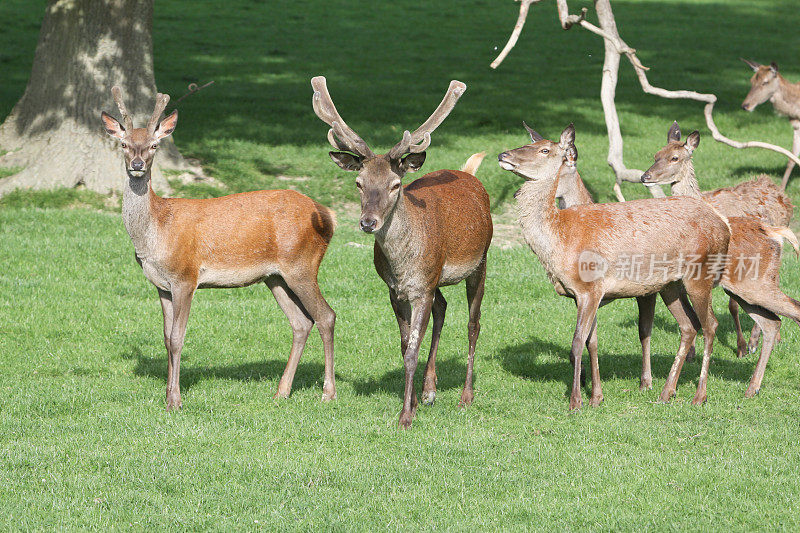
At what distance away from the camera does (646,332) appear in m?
9.89

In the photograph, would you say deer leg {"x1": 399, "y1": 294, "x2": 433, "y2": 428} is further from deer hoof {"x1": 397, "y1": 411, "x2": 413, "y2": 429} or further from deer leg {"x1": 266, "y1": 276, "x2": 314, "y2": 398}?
deer leg {"x1": 266, "y1": 276, "x2": 314, "y2": 398}

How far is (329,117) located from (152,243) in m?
1.81

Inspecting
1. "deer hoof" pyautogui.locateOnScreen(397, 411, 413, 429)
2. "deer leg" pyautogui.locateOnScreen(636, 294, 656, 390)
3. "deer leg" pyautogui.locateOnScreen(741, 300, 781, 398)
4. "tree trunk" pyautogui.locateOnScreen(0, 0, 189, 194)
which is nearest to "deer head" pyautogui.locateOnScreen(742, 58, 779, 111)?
"deer leg" pyautogui.locateOnScreen(741, 300, 781, 398)

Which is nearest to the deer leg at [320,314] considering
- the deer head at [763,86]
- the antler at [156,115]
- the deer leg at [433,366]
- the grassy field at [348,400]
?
the grassy field at [348,400]

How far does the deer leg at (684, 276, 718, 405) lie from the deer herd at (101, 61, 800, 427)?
0.01 meters

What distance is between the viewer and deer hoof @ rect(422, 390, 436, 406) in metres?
9.16

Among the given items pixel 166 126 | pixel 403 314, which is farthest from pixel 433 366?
pixel 166 126

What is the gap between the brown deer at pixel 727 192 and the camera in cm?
1084

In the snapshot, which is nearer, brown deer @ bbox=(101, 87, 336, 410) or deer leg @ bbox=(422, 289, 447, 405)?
brown deer @ bbox=(101, 87, 336, 410)

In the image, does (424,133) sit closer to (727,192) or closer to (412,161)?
(412,161)

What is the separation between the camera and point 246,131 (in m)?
20.1

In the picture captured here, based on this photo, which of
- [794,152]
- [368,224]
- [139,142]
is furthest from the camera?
[794,152]

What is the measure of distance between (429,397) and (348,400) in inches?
28.1

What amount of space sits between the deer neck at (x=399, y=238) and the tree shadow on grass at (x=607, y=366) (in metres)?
2.36
